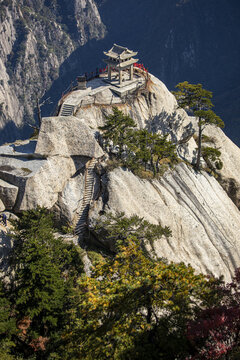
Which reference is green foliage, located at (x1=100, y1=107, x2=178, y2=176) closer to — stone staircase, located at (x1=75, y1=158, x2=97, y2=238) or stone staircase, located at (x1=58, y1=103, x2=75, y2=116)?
stone staircase, located at (x1=75, y1=158, x2=97, y2=238)

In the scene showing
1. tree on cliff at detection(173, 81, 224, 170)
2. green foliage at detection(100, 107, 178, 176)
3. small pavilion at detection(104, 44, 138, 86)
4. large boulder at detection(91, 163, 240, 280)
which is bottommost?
large boulder at detection(91, 163, 240, 280)

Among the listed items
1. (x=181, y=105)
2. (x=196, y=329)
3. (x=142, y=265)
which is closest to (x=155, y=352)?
(x=196, y=329)

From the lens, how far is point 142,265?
2053 centimetres

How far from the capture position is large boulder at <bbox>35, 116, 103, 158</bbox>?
111ft

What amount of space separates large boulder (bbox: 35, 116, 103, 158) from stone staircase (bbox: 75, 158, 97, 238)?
198cm

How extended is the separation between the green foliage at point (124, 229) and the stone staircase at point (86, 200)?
238 centimetres

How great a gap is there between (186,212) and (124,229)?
1422cm

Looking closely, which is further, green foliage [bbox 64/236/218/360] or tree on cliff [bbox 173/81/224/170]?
tree on cliff [bbox 173/81/224/170]

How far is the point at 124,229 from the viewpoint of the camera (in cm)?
3009

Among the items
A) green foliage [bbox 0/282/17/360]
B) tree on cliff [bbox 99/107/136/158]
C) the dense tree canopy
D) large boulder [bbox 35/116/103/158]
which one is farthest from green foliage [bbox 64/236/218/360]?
tree on cliff [bbox 99/107/136/158]

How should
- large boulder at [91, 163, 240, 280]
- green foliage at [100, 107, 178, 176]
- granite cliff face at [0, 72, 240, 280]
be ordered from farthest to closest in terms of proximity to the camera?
green foliage at [100, 107, 178, 176], large boulder at [91, 163, 240, 280], granite cliff face at [0, 72, 240, 280]

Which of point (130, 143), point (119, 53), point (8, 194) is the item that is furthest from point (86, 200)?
point (119, 53)

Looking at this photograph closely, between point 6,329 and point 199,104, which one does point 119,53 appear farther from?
point 6,329

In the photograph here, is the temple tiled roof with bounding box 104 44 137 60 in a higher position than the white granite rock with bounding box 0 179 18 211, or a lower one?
higher
